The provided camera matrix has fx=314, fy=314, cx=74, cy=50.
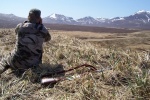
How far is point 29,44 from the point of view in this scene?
16.1 feet

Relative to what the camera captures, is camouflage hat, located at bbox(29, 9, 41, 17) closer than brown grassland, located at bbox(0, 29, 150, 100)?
No

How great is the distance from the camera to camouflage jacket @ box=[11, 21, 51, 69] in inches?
190

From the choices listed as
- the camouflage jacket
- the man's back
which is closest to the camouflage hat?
the man's back

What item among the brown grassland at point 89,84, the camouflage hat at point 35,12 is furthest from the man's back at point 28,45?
the brown grassland at point 89,84

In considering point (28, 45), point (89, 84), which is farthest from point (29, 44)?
point (89, 84)

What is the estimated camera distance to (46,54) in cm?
570

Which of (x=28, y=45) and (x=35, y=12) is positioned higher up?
(x=35, y=12)

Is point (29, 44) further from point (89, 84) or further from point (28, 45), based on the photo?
point (89, 84)

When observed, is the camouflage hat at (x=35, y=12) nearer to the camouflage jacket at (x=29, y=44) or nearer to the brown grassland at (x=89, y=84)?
the camouflage jacket at (x=29, y=44)

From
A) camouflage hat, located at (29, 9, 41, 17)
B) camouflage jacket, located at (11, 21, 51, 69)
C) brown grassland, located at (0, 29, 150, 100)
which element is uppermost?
camouflage hat, located at (29, 9, 41, 17)

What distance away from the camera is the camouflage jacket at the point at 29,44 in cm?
482

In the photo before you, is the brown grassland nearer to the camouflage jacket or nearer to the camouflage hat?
the camouflage jacket

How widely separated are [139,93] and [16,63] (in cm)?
235

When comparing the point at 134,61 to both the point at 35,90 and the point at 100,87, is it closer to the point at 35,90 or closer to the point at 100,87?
the point at 100,87
